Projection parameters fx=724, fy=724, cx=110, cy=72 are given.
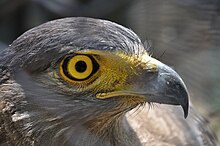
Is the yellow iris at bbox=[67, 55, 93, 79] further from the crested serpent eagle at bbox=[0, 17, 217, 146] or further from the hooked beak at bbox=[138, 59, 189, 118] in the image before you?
the hooked beak at bbox=[138, 59, 189, 118]

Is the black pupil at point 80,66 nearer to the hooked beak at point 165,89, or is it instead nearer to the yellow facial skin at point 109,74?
the yellow facial skin at point 109,74

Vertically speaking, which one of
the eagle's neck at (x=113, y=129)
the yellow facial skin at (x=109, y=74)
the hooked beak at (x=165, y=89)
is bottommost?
the eagle's neck at (x=113, y=129)

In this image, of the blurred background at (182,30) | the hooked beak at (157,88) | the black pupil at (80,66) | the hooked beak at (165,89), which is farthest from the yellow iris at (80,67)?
the blurred background at (182,30)

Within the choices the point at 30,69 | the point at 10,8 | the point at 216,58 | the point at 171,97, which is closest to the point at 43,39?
the point at 30,69

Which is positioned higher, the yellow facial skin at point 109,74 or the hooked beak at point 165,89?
the yellow facial skin at point 109,74

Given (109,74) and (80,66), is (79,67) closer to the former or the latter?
(80,66)

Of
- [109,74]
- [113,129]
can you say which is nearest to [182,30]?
[113,129]

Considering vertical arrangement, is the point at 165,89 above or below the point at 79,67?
below
